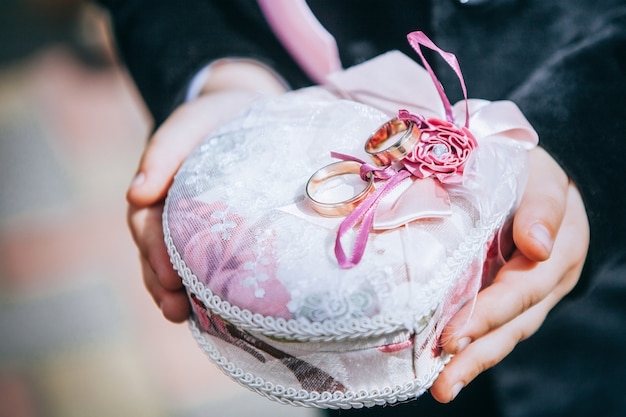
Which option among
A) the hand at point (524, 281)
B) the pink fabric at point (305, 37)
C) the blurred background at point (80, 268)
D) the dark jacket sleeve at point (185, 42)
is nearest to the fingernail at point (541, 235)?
the hand at point (524, 281)

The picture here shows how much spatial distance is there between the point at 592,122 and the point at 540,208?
16 centimetres

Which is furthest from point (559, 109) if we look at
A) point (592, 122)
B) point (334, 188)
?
point (334, 188)

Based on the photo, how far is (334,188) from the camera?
2.00ft

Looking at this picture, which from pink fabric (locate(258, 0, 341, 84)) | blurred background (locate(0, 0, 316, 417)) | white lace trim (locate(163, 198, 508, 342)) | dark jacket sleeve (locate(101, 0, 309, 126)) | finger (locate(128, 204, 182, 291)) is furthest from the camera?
blurred background (locate(0, 0, 316, 417))

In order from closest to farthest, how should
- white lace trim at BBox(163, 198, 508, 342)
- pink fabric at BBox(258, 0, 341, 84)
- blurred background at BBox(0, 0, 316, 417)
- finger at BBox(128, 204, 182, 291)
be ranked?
white lace trim at BBox(163, 198, 508, 342), finger at BBox(128, 204, 182, 291), pink fabric at BBox(258, 0, 341, 84), blurred background at BBox(0, 0, 316, 417)

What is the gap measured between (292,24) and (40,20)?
7.10 ft

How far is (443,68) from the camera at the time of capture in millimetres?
752

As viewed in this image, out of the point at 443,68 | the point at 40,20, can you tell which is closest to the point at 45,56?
the point at 40,20

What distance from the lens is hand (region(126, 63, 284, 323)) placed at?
0.68m

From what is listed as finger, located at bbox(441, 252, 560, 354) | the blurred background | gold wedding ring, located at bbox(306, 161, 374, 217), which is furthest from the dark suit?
the blurred background

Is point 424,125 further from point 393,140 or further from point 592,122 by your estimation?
point 592,122

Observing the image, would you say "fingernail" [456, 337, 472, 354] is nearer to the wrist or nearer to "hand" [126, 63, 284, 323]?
"hand" [126, 63, 284, 323]

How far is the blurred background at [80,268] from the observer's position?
4.67 ft

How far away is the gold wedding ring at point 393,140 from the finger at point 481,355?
0.62 ft
